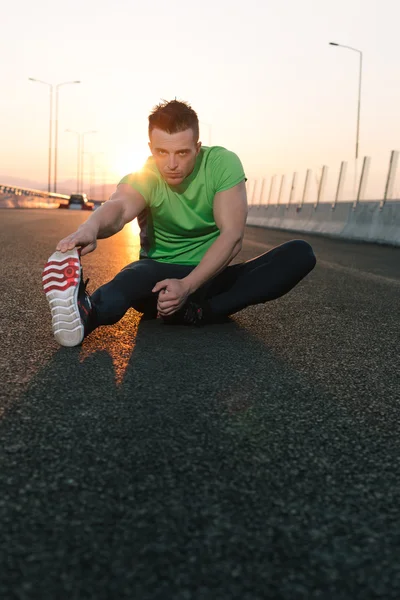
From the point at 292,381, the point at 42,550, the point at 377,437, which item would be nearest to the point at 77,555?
the point at 42,550

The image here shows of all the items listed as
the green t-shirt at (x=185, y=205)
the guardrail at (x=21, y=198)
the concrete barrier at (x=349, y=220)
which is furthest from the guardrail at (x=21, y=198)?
the green t-shirt at (x=185, y=205)

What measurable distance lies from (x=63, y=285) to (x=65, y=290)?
0.02 metres

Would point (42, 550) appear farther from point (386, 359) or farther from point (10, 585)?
point (386, 359)

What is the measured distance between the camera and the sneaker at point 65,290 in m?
3.31

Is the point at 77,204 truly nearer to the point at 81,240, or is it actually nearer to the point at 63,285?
the point at 81,240

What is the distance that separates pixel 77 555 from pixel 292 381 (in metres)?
1.77

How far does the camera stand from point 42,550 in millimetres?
1529

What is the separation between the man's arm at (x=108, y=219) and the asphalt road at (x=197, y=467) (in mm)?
516

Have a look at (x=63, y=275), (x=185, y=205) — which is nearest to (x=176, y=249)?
(x=185, y=205)

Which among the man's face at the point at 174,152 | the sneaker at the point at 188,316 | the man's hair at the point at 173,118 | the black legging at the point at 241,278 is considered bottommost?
the sneaker at the point at 188,316

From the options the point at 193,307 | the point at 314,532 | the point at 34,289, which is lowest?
the point at 34,289

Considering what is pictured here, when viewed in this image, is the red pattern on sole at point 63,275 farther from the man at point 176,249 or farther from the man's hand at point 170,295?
the man's hand at point 170,295

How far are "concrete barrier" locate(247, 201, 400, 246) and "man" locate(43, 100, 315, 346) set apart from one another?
11.5 m

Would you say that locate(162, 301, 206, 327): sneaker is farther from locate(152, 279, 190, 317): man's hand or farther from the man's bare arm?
locate(152, 279, 190, 317): man's hand
